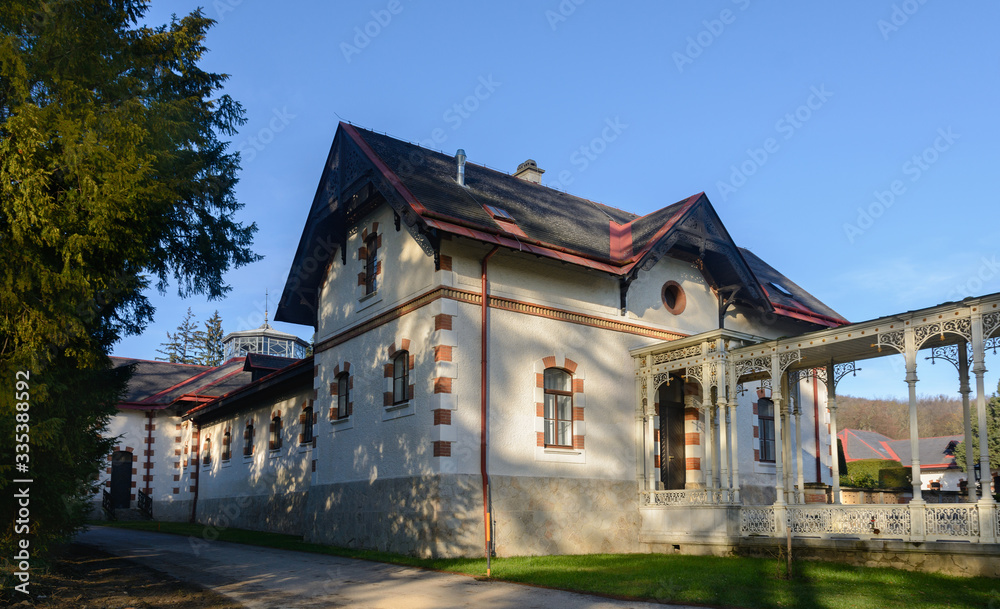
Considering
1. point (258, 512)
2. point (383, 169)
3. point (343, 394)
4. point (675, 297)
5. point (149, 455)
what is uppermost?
point (383, 169)

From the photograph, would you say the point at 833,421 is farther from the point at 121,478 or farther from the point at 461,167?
the point at 121,478

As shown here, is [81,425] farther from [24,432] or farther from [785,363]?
[785,363]

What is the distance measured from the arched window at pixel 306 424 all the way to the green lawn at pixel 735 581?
7.74 metres

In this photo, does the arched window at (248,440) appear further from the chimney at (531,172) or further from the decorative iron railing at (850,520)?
the decorative iron railing at (850,520)

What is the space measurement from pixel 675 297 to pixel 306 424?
11.0 m

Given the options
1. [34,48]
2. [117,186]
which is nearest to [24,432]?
[117,186]

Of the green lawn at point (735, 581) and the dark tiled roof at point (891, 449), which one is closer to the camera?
the green lawn at point (735, 581)

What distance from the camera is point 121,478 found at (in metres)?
34.9

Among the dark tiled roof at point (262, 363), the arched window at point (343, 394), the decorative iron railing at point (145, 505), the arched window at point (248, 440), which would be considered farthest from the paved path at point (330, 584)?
the decorative iron railing at point (145, 505)

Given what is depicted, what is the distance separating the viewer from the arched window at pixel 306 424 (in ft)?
73.0

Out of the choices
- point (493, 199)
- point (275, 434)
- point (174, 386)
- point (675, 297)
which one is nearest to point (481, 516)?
point (493, 199)

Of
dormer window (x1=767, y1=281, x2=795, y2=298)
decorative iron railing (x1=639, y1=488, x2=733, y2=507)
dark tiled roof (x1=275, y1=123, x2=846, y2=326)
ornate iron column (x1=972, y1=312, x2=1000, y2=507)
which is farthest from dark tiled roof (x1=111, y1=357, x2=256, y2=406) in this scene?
ornate iron column (x1=972, y1=312, x2=1000, y2=507)

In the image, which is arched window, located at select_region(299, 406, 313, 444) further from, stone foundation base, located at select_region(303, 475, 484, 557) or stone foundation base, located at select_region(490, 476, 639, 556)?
stone foundation base, located at select_region(490, 476, 639, 556)

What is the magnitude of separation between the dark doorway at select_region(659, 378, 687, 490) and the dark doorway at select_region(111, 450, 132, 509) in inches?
1004
